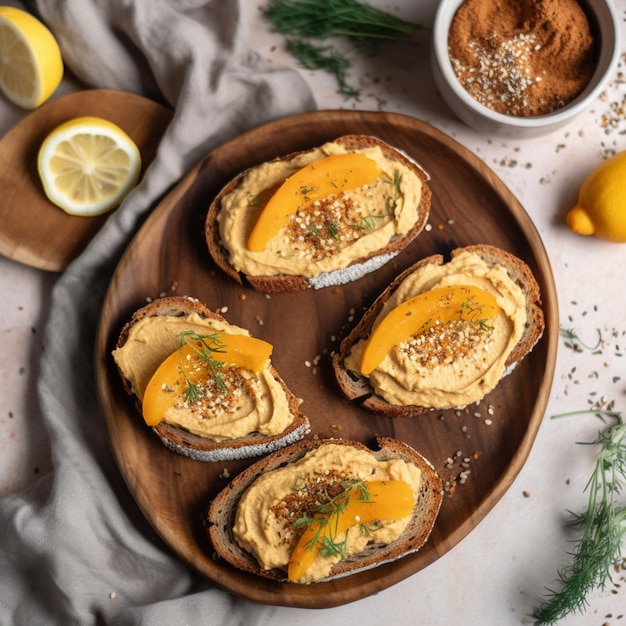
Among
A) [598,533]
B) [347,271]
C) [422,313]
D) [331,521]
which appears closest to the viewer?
[331,521]

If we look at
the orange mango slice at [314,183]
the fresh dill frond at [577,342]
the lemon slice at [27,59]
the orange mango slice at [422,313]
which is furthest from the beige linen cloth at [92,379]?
the fresh dill frond at [577,342]

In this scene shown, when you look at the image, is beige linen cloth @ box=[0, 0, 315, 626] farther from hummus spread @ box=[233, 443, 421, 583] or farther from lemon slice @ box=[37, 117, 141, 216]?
hummus spread @ box=[233, 443, 421, 583]

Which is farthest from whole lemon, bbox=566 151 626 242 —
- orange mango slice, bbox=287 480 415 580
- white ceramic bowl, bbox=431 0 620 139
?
orange mango slice, bbox=287 480 415 580

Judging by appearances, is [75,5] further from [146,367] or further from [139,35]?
[146,367]

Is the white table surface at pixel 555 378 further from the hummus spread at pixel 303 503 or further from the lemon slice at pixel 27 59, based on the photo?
the hummus spread at pixel 303 503

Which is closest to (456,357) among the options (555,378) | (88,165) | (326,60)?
(555,378)

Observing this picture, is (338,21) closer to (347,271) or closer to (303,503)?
(347,271)

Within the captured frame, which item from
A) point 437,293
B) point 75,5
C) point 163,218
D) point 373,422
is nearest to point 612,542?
point 373,422

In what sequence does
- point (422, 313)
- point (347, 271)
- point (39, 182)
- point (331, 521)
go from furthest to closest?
point (39, 182) < point (347, 271) < point (422, 313) < point (331, 521)
